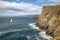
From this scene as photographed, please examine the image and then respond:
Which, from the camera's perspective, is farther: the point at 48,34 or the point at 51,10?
the point at 51,10

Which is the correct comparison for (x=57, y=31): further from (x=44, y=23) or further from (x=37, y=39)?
(x=44, y=23)

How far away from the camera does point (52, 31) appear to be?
63.8m

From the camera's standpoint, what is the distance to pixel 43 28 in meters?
83.1

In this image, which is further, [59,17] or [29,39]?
[59,17]

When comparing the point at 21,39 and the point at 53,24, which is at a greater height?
the point at 53,24

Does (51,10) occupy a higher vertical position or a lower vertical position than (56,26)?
higher

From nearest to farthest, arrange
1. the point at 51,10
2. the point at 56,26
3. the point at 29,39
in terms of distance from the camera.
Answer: the point at 29,39, the point at 56,26, the point at 51,10

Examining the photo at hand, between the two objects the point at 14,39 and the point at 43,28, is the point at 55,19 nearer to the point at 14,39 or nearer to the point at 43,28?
the point at 43,28

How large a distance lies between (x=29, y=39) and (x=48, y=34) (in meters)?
12.3

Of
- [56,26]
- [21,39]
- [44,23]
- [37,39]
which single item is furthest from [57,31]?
[44,23]

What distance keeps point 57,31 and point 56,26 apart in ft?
15.7

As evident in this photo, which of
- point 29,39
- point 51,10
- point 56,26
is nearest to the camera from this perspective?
point 29,39

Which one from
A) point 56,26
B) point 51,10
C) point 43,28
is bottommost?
point 43,28

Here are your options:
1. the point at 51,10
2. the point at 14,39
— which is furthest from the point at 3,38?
the point at 51,10
